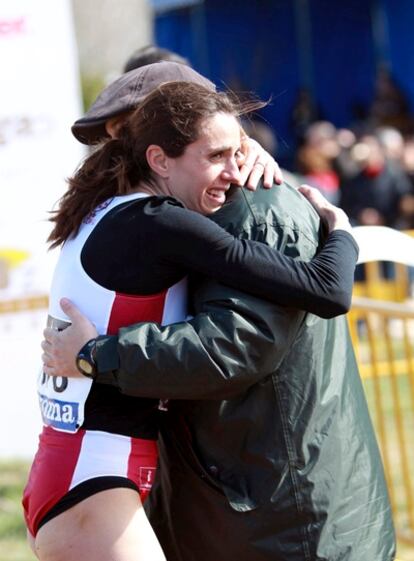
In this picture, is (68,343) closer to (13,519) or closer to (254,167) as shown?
(254,167)

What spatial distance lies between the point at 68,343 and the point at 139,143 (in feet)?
1.61

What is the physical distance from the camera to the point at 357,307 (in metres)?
4.74

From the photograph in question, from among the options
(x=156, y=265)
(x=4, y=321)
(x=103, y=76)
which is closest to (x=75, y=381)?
(x=156, y=265)

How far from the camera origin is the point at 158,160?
9.06 ft

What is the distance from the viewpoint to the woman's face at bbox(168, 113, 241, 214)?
2723 millimetres

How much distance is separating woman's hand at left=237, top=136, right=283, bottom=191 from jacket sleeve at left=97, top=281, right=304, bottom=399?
296mm

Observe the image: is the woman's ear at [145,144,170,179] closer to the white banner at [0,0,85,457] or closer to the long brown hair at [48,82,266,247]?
the long brown hair at [48,82,266,247]

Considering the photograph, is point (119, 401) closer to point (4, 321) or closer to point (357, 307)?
point (357, 307)

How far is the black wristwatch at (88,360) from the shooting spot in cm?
264

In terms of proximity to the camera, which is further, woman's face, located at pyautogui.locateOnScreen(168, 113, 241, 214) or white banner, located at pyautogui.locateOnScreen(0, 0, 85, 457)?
white banner, located at pyautogui.locateOnScreen(0, 0, 85, 457)

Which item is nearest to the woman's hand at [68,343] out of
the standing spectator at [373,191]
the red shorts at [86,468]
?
the red shorts at [86,468]

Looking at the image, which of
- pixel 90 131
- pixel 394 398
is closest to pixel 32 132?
pixel 394 398

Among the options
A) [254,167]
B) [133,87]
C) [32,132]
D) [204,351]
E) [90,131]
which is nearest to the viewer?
[204,351]

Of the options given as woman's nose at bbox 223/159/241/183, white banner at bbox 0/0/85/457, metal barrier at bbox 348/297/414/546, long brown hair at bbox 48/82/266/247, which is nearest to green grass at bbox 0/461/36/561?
white banner at bbox 0/0/85/457
